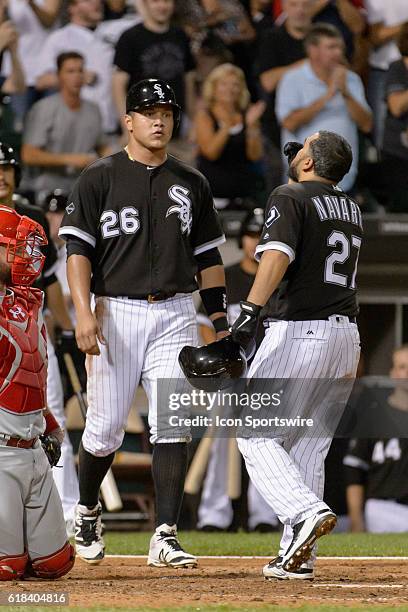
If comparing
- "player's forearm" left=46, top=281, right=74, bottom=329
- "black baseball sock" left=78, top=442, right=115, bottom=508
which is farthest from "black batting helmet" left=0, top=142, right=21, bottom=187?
"black baseball sock" left=78, top=442, right=115, bottom=508

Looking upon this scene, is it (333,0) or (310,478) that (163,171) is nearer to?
(310,478)

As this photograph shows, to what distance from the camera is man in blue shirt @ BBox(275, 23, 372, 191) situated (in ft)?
32.6

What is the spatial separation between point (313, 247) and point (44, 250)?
245cm

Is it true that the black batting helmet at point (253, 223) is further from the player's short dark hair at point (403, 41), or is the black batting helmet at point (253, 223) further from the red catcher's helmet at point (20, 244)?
the red catcher's helmet at point (20, 244)

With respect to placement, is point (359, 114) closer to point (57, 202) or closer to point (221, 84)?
point (221, 84)

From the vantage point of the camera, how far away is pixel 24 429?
4.61m

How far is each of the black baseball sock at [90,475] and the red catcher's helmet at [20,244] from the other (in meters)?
1.12

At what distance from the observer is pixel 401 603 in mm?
4191

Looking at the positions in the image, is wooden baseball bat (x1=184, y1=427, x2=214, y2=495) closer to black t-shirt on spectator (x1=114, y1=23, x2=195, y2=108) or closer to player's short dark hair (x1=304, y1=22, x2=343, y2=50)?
black t-shirt on spectator (x1=114, y1=23, x2=195, y2=108)

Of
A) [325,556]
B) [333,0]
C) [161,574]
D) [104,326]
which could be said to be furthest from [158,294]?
[333,0]

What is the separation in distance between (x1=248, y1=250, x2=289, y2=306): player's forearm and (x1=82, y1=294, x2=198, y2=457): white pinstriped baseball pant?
72cm

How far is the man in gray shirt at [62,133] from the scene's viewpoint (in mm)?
10164

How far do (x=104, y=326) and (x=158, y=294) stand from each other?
0.29m

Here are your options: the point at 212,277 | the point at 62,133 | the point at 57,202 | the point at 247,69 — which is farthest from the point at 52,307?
the point at 247,69
